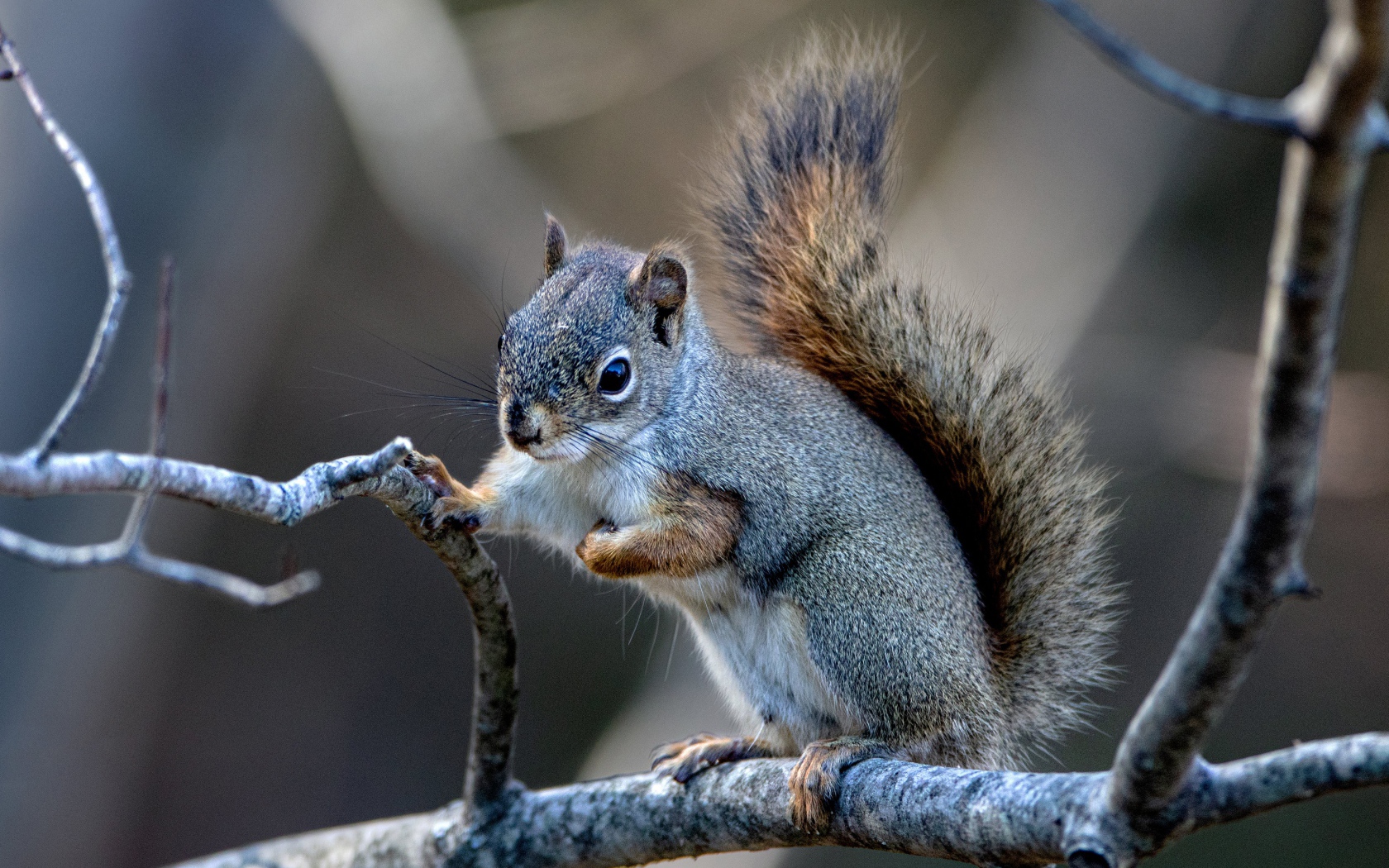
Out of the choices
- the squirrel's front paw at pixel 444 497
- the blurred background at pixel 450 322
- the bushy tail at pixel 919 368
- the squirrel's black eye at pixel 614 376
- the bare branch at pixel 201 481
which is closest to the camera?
the bare branch at pixel 201 481

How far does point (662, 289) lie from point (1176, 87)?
1.57m

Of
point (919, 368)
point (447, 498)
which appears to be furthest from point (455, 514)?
point (919, 368)

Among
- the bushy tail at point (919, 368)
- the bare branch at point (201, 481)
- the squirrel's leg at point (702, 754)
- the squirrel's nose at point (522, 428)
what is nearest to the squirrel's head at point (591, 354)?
the squirrel's nose at point (522, 428)

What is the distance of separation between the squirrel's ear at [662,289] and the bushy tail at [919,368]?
27 centimetres

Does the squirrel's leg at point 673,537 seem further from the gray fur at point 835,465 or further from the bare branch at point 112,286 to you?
the bare branch at point 112,286

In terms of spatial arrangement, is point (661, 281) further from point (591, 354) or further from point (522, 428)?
point (522, 428)

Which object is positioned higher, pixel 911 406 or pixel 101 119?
pixel 101 119

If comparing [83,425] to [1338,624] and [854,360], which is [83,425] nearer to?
[854,360]

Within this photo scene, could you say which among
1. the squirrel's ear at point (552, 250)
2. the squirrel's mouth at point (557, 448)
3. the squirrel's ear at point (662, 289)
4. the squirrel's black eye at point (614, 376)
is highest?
the squirrel's ear at point (552, 250)

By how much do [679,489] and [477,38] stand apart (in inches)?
118

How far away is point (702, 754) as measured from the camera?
2.15 metres

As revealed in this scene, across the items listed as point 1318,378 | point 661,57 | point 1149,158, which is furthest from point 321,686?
point 1318,378

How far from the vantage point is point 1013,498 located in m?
2.28

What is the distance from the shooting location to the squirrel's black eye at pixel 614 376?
2.16 m
